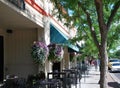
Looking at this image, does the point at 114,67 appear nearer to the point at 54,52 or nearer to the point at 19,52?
the point at 19,52

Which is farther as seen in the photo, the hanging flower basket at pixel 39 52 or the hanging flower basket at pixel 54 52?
the hanging flower basket at pixel 54 52

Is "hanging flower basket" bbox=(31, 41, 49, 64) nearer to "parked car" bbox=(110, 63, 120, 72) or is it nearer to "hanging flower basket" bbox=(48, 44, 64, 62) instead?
"hanging flower basket" bbox=(48, 44, 64, 62)

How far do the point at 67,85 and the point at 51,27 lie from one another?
4269 mm

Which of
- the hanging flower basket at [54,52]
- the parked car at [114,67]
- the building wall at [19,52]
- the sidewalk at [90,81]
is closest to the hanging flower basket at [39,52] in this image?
the hanging flower basket at [54,52]

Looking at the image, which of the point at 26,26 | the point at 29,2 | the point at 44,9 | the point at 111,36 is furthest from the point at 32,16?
the point at 111,36

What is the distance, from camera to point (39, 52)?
627 inches

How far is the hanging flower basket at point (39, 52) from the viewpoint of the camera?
15.9 m

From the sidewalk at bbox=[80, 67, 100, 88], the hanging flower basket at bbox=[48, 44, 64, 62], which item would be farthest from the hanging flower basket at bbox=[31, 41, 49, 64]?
the sidewalk at bbox=[80, 67, 100, 88]

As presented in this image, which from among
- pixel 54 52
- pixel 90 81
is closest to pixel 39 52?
pixel 54 52

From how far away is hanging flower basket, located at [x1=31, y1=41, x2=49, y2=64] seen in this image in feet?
52.3

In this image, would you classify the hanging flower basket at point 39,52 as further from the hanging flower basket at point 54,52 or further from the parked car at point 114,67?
the parked car at point 114,67

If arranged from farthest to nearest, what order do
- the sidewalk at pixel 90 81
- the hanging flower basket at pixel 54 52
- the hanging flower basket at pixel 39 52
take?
1. the sidewalk at pixel 90 81
2. the hanging flower basket at pixel 54 52
3. the hanging flower basket at pixel 39 52

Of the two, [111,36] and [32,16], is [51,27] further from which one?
[111,36]

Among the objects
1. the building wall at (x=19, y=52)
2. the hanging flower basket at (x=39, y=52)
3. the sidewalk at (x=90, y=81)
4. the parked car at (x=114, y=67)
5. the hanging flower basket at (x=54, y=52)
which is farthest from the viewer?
the parked car at (x=114, y=67)
